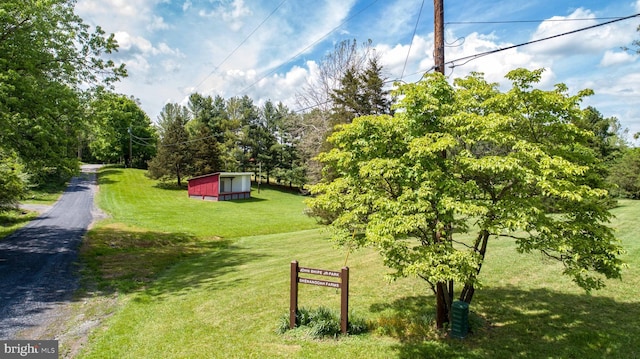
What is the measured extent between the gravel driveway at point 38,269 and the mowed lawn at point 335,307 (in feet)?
4.14

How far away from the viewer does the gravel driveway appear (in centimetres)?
903

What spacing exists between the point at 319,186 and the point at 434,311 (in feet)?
14.3

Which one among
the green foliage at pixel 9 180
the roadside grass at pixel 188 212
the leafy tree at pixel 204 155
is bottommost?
the roadside grass at pixel 188 212

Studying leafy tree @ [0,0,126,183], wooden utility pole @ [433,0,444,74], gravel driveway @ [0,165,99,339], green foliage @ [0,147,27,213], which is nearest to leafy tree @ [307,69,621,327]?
wooden utility pole @ [433,0,444,74]

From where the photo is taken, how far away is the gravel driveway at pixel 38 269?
9.03 m

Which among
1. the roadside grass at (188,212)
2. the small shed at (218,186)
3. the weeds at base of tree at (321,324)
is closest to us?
the weeds at base of tree at (321,324)

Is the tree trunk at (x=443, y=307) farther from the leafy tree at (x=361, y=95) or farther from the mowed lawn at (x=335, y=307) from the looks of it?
the leafy tree at (x=361, y=95)

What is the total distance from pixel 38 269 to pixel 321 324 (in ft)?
38.4

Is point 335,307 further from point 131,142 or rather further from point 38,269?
point 131,142

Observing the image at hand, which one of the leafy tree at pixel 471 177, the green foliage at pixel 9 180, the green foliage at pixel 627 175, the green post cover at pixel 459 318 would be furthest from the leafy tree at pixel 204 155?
the green foliage at pixel 627 175

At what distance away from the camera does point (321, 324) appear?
7895mm

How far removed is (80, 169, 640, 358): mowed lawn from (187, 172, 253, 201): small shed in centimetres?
2384

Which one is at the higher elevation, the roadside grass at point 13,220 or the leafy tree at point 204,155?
the leafy tree at point 204,155

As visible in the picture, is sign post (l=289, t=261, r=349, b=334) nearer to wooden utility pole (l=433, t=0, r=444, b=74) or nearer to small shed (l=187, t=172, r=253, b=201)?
wooden utility pole (l=433, t=0, r=444, b=74)
